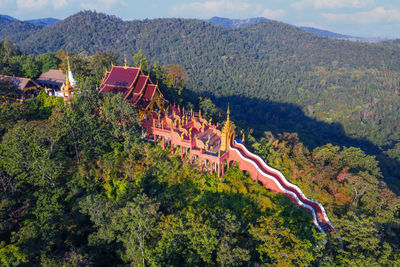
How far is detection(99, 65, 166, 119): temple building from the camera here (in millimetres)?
28755

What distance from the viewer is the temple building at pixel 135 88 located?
2875cm

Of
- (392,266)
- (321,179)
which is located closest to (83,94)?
(321,179)

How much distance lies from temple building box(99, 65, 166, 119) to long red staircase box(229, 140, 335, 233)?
10.2 metres

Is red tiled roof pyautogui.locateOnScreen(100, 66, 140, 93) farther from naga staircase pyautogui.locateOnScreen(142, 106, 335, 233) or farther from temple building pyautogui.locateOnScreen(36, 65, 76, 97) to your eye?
temple building pyautogui.locateOnScreen(36, 65, 76, 97)

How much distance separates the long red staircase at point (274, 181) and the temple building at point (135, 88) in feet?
33.6

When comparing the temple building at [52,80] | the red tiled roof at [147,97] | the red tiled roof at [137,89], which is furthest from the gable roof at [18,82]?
the red tiled roof at [147,97]

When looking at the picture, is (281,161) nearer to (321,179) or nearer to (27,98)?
(321,179)

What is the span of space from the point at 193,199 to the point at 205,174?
269 cm

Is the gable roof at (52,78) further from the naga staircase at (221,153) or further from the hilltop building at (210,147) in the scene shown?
the naga staircase at (221,153)

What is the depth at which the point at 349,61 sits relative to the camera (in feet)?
488

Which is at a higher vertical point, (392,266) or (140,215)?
(140,215)

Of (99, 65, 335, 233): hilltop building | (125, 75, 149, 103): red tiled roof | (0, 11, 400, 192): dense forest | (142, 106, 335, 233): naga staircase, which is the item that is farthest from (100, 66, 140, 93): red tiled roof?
(0, 11, 400, 192): dense forest

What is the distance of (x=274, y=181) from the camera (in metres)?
22.2

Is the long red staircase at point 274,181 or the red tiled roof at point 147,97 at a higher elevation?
the red tiled roof at point 147,97
